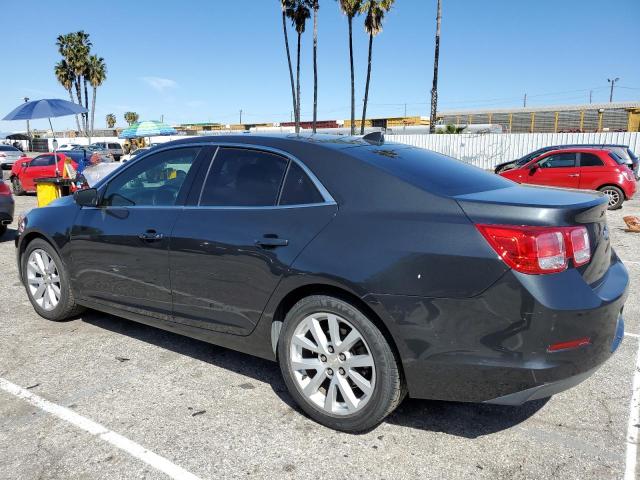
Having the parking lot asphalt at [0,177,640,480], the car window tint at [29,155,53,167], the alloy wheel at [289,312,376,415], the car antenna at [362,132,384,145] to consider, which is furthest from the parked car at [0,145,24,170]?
the alloy wheel at [289,312,376,415]

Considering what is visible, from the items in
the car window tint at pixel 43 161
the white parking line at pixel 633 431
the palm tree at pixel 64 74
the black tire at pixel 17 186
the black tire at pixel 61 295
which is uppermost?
the palm tree at pixel 64 74

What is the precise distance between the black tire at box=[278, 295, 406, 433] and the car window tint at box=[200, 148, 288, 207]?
0.69 m

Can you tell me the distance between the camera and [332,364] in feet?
9.18

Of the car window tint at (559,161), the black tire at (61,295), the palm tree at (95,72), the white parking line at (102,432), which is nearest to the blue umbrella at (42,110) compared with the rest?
the black tire at (61,295)

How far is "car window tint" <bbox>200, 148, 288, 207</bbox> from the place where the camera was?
3125mm

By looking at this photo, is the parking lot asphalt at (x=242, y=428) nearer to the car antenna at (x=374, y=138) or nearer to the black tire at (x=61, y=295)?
the black tire at (x=61, y=295)

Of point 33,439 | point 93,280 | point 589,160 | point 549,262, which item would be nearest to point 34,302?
point 93,280

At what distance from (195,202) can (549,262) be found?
7.14 feet

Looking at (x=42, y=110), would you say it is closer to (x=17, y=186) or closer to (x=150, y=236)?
(x=17, y=186)

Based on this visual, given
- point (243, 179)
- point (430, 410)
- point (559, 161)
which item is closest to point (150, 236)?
point (243, 179)

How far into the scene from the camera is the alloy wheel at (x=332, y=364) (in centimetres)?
271

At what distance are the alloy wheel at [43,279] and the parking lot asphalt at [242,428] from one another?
63 cm

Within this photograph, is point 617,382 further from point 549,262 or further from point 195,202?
point 195,202

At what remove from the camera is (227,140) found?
11.4ft
